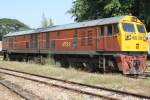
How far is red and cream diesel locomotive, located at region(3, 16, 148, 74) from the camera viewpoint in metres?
18.8

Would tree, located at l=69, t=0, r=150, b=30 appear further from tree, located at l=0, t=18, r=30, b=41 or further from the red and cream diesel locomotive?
tree, located at l=0, t=18, r=30, b=41

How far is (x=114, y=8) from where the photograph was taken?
31.3 m

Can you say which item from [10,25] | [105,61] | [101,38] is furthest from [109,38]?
[10,25]

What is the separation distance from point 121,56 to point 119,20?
1890 millimetres

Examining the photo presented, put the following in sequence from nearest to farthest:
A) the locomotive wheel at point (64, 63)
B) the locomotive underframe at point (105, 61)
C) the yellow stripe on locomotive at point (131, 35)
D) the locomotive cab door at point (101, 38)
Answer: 1. the locomotive underframe at point (105, 61)
2. the yellow stripe on locomotive at point (131, 35)
3. the locomotive cab door at point (101, 38)
4. the locomotive wheel at point (64, 63)

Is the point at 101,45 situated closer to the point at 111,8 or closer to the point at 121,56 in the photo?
the point at 121,56

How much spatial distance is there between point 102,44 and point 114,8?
11.8 metres

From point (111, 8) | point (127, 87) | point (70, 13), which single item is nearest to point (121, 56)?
point (127, 87)

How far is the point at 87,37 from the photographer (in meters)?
21.5

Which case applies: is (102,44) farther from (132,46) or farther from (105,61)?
(132,46)

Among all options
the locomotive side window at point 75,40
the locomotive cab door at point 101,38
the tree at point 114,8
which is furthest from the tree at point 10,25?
the locomotive cab door at point 101,38

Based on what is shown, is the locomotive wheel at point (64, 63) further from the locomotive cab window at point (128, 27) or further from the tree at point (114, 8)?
the tree at point (114, 8)

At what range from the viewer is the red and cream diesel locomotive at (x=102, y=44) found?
61.8ft

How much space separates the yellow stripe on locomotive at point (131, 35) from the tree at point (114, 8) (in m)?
11.3
